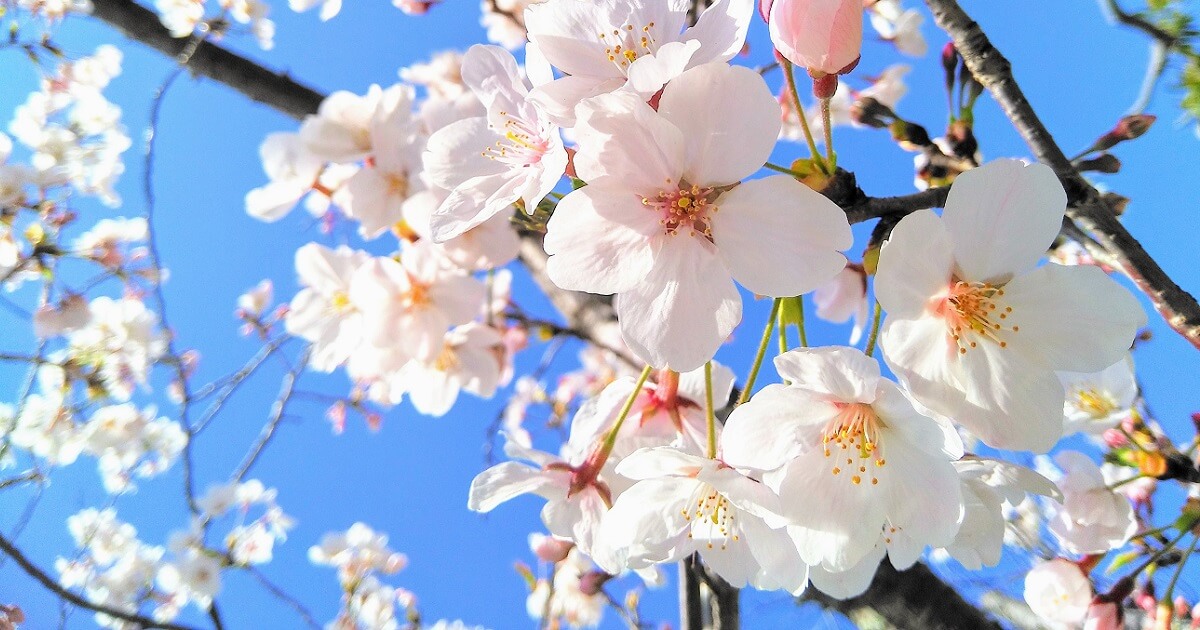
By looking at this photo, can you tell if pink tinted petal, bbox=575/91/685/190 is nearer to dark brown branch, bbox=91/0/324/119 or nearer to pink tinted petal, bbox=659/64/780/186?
pink tinted petal, bbox=659/64/780/186

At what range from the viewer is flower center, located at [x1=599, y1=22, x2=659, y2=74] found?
1.82 feet

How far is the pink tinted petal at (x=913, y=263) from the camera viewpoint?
0.47 meters

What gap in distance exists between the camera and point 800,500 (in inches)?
21.2

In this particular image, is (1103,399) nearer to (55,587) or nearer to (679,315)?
(679,315)

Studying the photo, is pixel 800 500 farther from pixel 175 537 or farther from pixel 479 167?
pixel 175 537

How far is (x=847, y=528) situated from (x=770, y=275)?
0.23 metres

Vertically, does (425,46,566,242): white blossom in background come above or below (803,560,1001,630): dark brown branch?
above

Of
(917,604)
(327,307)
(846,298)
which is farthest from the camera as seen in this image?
(917,604)

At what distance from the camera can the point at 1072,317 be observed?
502 mm

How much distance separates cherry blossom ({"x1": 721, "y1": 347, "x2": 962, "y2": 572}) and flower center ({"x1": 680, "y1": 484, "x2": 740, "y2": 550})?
0.39 feet

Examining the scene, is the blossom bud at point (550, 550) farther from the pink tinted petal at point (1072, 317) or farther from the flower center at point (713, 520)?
the pink tinted petal at point (1072, 317)

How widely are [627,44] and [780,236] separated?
0.77ft

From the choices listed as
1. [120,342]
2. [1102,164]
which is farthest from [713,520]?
[120,342]

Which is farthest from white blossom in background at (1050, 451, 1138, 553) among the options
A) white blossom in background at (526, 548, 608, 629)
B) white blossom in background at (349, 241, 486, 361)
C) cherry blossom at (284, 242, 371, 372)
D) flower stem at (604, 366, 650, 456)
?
white blossom in background at (526, 548, 608, 629)
